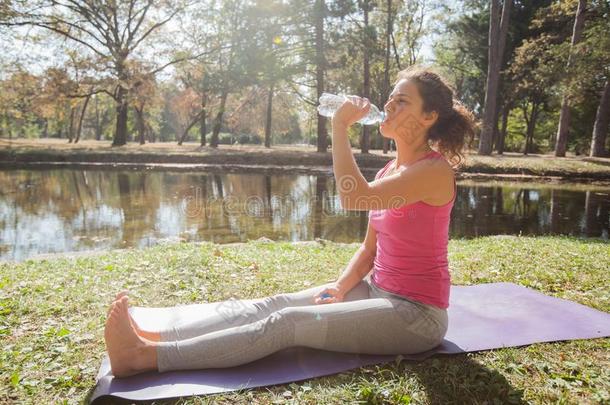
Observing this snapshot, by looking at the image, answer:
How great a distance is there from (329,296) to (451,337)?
90 cm

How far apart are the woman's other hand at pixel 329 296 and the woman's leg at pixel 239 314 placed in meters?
0.04

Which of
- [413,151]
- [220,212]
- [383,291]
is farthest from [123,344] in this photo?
[220,212]

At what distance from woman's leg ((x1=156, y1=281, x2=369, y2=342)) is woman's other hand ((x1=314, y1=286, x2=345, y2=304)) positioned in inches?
1.6

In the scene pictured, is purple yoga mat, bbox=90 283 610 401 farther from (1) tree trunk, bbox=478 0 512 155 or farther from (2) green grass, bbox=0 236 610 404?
(1) tree trunk, bbox=478 0 512 155

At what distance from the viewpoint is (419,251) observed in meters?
2.49

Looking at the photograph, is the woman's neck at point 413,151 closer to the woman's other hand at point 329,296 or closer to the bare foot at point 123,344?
the woman's other hand at point 329,296

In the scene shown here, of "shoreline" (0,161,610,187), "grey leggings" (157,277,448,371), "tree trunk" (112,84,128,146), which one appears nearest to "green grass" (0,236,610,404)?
"grey leggings" (157,277,448,371)

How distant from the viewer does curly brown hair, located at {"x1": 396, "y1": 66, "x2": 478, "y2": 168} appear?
254 centimetres

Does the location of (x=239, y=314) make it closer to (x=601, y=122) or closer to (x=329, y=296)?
(x=329, y=296)

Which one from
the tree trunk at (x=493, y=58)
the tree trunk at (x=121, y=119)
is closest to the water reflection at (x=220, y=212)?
the tree trunk at (x=493, y=58)

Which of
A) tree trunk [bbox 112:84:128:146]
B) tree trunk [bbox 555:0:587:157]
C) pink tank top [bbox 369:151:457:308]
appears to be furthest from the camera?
tree trunk [bbox 112:84:128:146]

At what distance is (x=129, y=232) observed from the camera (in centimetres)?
883

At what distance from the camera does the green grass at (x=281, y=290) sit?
2.34 meters

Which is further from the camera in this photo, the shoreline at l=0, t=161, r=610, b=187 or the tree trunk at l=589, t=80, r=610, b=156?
the tree trunk at l=589, t=80, r=610, b=156
